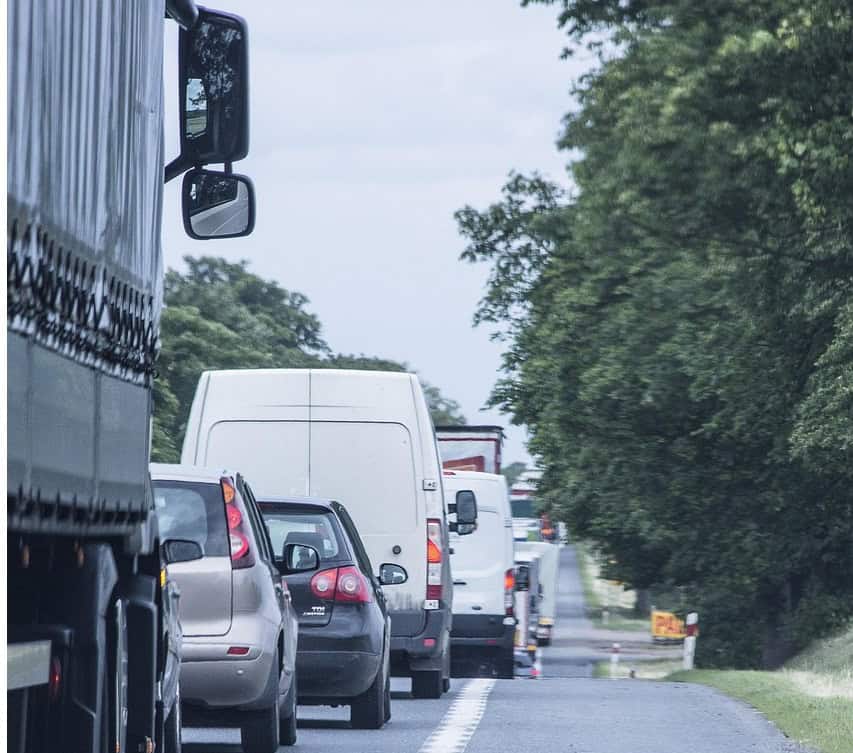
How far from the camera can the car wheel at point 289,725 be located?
13617 millimetres

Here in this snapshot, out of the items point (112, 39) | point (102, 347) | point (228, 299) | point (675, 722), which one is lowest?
point (675, 722)

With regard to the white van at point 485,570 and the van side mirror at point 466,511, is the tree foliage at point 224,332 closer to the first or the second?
the white van at point 485,570

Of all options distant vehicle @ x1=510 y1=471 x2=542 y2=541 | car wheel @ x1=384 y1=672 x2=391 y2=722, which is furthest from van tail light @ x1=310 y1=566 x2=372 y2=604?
distant vehicle @ x1=510 y1=471 x2=542 y2=541

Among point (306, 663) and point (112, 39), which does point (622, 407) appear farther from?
point (112, 39)

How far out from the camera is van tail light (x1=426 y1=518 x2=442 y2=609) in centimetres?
1869

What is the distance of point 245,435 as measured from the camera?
61.1 feet

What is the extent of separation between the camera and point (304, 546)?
13.9 metres

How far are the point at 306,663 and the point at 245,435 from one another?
13.1 feet

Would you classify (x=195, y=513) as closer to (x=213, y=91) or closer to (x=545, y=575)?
(x=213, y=91)

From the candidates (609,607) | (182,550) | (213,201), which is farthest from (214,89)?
(609,607)

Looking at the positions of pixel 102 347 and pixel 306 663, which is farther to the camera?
pixel 306 663

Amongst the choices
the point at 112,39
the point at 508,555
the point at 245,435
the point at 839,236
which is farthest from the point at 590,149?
the point at 112,39

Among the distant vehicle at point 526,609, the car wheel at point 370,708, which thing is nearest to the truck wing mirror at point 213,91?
the car wheel at point 370,708

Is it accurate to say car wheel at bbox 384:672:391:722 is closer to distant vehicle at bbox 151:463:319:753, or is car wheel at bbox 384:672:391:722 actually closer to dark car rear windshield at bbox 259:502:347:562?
dark car rear windshield at bbox 259:502:347:562
